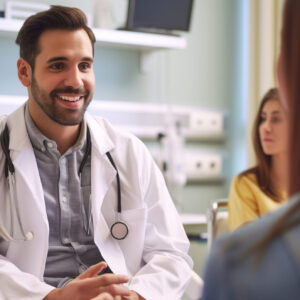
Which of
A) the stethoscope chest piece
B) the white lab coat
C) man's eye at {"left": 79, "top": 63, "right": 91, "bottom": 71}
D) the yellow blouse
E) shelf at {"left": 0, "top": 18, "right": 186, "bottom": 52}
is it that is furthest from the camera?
shelf at {"left": 0, "top": 18, "right": 186, "bottom": 52}

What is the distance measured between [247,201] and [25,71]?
45.3 inches

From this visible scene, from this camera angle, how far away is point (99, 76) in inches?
118

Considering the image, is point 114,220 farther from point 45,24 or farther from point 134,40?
point 134,40

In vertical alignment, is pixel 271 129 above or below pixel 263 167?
above

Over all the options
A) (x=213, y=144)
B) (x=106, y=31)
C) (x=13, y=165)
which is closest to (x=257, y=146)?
(x=213, y=144)

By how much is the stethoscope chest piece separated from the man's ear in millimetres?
595

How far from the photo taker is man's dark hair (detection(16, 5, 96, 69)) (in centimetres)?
171

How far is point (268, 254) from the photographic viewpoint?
52cm

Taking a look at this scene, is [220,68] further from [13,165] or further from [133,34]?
[13,165]

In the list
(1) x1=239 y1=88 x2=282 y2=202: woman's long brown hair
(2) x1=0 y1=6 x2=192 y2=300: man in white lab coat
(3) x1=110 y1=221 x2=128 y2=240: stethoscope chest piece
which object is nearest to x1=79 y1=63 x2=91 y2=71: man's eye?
(2) x1=0 y1=6 x2=192 y2=300: man in white lab coat

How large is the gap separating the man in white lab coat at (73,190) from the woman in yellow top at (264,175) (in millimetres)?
630

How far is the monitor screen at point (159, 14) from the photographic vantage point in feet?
9.23

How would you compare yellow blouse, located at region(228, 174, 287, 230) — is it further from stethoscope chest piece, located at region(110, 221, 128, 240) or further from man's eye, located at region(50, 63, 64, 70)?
man's eye, located at region(50, 63, 64, 70)

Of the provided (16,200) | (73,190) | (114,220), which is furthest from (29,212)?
(114,220)
